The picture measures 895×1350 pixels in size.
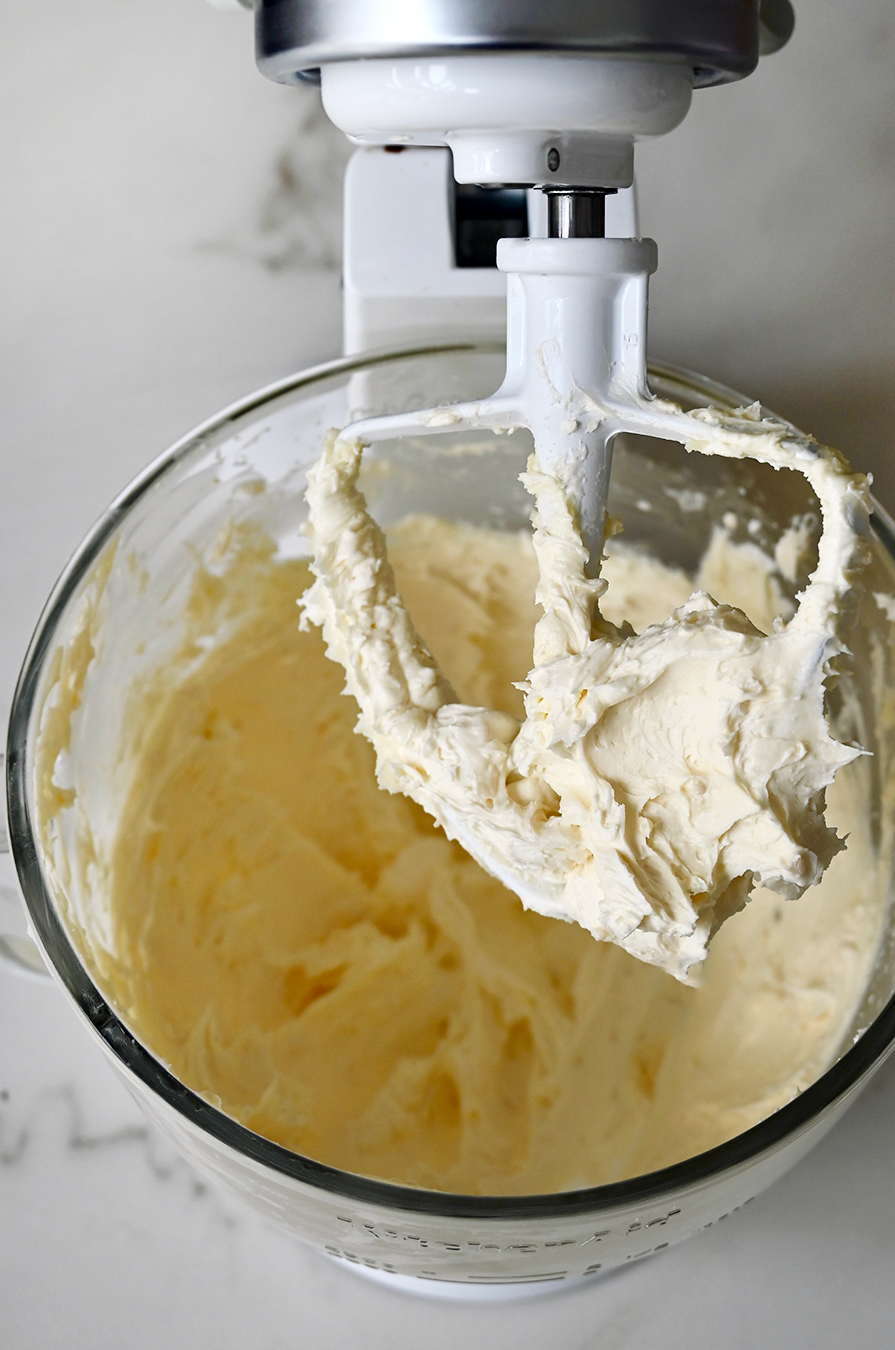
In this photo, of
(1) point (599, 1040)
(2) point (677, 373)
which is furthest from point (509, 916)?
(2) point (677, 373)

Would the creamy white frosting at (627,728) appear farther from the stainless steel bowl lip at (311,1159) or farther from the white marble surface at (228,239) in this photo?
the white marble surface at (228,239)

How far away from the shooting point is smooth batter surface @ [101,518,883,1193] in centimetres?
57

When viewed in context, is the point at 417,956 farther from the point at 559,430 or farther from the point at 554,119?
the point at 554,119

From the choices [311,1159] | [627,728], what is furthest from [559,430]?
[311,1159]

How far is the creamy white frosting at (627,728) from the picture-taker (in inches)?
14.6

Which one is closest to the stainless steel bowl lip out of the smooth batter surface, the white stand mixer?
the smooth batter surface

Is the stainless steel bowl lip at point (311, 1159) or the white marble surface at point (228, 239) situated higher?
the white marble surface at point (228, 239)

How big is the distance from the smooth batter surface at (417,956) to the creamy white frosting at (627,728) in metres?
0.18

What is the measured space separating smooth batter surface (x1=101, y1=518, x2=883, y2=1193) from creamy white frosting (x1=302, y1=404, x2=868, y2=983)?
18 centimetres

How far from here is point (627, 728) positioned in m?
0.40

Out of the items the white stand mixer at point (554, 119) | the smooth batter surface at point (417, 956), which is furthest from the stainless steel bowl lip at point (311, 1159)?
the white stand mixer at point (554, 119)

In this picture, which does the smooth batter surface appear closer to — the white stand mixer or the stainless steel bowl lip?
the stainless steel bowl lip

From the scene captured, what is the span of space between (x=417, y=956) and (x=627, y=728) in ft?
0.93

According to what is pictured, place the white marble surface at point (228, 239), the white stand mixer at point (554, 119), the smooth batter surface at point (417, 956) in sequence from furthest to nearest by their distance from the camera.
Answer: the white marble surface at point (228, 239), the smooth batter surface at point (417, 956), the white stand mixer at point (554, 119)
